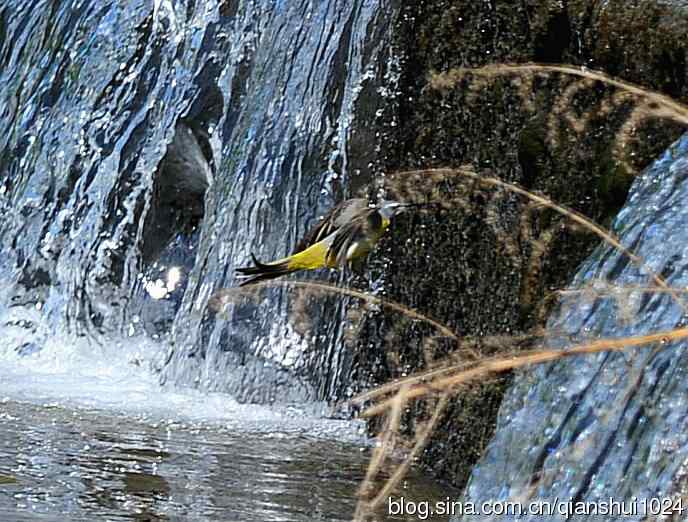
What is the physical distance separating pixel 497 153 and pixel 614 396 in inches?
70.7

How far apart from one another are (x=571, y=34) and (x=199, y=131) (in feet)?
9.12

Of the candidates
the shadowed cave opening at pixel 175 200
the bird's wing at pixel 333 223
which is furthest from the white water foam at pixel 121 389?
the bird's wing at pixel 333 223

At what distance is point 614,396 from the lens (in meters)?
2.85

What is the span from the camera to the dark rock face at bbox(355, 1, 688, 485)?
157 inches

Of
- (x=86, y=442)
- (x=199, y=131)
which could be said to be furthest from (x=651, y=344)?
(x=199, y=131)

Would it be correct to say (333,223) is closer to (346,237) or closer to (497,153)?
(346,237)

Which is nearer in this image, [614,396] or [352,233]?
[614,396]

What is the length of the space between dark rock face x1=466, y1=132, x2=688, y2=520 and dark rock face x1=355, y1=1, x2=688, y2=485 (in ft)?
1.90

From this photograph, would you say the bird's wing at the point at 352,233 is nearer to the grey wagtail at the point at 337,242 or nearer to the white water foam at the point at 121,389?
the grey wagtail at the point at 337,242

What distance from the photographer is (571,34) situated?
4.29 m

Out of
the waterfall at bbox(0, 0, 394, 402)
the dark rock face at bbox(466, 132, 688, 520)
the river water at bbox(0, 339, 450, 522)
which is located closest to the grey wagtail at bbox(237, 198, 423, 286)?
the dark rock face at bbox(466, 132, 688, 520)

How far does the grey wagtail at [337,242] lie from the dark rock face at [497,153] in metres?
0.77

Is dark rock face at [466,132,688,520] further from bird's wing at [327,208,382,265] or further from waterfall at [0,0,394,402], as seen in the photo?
waterfall at [0,0,394,402]

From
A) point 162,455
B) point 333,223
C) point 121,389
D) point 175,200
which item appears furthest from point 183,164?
point 333,223
